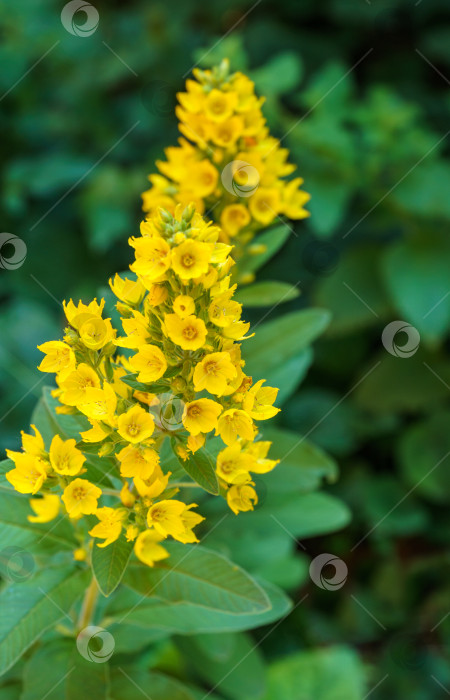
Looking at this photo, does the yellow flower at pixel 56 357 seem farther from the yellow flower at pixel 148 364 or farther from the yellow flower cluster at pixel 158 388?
the yellow flower at pixel 148 364

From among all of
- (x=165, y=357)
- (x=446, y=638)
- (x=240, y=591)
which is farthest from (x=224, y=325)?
(x=446, y=638)

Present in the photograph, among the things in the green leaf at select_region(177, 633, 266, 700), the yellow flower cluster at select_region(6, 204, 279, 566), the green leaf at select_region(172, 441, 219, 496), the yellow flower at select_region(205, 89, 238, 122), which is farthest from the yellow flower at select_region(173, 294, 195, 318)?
the green leaf at select_region(177, 633, 266, 700)

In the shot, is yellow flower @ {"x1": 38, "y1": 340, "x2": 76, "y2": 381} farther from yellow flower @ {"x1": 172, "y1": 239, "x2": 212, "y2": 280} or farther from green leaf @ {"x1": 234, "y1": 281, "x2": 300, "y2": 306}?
green leaf @ {"x1": 234, "y1": 281, "x2": 300, "y2": 306}

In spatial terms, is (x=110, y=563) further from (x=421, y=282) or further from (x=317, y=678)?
(x=421, y=282)

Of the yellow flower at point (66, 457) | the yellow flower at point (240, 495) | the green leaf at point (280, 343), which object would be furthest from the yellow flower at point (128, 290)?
the green leaf at point (280, 343)

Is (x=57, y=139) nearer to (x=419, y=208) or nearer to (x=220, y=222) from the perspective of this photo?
(x=419, y=208)
